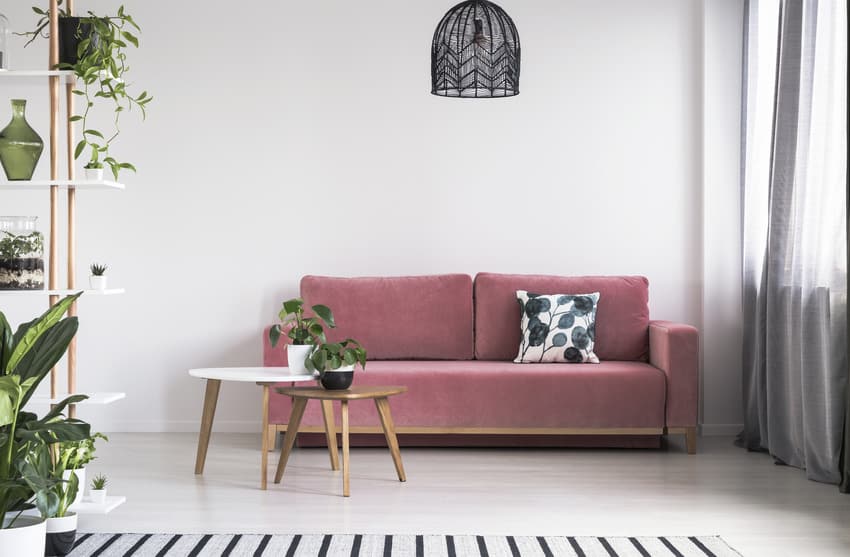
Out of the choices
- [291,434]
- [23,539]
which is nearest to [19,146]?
[23,539]

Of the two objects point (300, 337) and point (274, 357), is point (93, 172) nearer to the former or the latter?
point (300, 337)

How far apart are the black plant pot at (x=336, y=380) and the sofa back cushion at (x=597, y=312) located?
1.45 meters

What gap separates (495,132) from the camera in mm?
5488

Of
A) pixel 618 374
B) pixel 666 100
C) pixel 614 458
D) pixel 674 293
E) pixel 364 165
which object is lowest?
pixel 614 458

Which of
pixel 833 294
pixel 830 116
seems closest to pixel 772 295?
pixel 833 294

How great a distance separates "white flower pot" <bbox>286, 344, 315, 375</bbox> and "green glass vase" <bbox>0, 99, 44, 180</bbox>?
1292mm

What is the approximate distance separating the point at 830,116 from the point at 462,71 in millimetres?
1673

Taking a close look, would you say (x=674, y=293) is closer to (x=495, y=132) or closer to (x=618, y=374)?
(x=618, y=374)

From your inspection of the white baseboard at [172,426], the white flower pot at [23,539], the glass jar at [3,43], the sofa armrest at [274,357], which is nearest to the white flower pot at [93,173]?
the glass jar at [3,43]

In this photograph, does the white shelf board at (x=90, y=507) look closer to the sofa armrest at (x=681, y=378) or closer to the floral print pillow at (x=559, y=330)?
the floral print pillow at (x=559, y=330)

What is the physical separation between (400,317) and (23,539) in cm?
288

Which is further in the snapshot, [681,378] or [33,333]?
[681,378]

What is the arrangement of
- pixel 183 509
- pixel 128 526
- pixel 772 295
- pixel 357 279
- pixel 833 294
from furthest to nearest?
pixel 357 279
pixel 772 295
pixel 833 294
pixel 183 509
pixel 128 526

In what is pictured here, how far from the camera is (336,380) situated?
3.88 m
